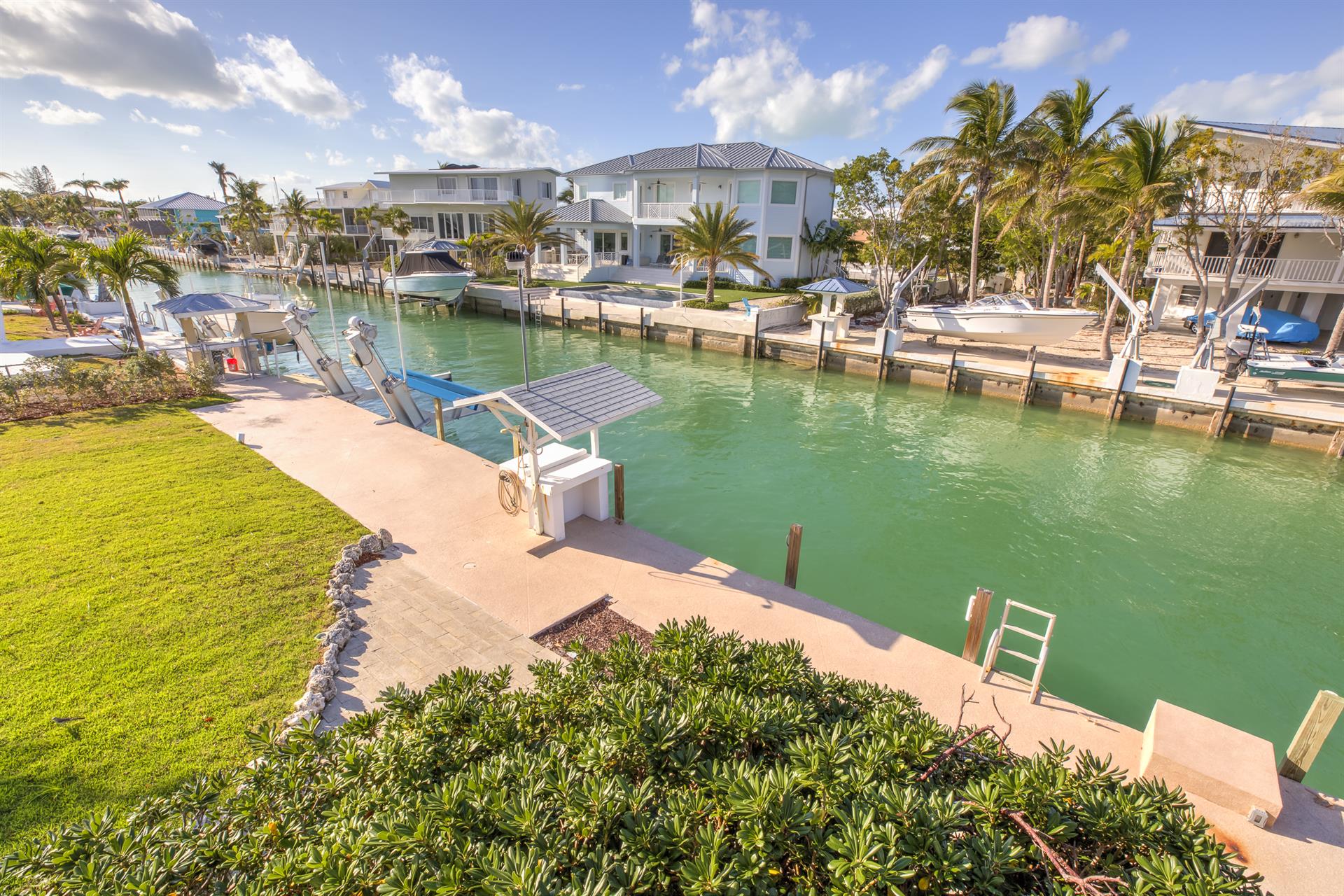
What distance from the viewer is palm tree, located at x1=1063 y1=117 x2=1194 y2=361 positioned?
19844mm

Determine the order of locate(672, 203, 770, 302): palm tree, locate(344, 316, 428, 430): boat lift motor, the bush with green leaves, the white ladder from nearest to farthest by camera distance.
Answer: the bush with green leaves
the white ladder
locate(344, 316, 428, 430): boat lift motor
locate(672, 203, 770, 302): palm tree

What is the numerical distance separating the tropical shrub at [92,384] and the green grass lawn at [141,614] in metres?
2.98

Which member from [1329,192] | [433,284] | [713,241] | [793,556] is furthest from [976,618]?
[433,284]

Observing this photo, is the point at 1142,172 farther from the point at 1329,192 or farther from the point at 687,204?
the point at 687,204

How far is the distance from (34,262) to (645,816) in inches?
1052

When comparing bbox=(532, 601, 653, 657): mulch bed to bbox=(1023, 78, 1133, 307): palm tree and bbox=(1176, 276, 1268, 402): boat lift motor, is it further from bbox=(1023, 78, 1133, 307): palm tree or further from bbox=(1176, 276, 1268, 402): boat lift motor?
bbox=(1023, 78, 1133, 307): palm tree

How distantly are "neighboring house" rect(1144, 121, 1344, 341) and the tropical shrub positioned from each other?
3387 centimetres

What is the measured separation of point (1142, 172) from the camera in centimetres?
2028

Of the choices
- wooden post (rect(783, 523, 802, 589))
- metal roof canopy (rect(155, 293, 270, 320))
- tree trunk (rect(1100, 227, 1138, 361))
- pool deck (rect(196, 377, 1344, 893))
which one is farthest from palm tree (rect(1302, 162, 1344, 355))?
metal roof canopy (rect(155, 293, 270, 320))

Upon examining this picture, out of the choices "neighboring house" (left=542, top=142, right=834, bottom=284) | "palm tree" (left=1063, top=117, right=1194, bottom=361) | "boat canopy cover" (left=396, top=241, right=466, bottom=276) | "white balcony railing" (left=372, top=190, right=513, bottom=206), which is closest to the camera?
"palm tree" (left=1063, top=117, right=1194, bottom=361)

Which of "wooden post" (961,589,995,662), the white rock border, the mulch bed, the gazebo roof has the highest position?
the gazebo roof

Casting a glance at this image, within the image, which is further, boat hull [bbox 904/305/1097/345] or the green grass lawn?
boat hull [bbox 904/305/1097/345]

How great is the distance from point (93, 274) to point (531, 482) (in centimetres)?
1750

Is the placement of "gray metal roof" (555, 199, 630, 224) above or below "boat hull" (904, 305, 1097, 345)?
above
